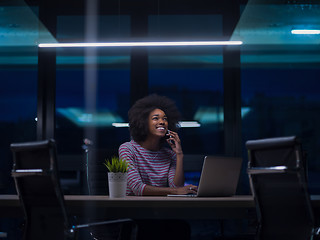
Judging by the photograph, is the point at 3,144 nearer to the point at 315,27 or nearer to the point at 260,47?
the point at 260,47

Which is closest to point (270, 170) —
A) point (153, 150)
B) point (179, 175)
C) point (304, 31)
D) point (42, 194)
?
point (42, 194)

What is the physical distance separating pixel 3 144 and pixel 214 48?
9.95 feet

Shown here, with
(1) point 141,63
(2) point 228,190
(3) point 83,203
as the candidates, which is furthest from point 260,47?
(3) point 83,203

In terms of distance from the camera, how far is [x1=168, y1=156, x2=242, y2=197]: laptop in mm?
2568

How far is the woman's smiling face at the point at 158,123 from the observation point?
358 centimetres

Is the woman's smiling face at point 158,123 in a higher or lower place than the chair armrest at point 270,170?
higher

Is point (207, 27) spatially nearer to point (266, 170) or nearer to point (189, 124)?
point (189, 124)

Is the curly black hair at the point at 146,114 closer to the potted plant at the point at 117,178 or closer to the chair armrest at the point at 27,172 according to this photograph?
the potted plant at the point at 117,178

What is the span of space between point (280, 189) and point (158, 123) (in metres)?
1.66

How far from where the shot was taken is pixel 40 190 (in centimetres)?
229

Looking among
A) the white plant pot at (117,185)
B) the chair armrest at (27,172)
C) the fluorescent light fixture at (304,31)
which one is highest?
the fluorescent light fixture at (304,31)

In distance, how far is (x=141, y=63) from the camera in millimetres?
Answer: 5438

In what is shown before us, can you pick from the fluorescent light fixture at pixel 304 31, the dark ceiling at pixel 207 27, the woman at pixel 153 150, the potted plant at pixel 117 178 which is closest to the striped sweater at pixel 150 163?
the woman at pixel 153 150

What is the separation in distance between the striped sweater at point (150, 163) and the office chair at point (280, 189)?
1.20 meters
